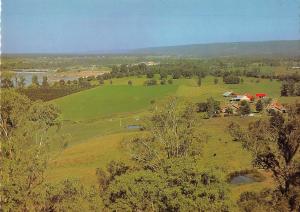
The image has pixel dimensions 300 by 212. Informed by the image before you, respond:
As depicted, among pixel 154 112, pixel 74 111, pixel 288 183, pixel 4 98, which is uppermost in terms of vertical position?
pixel 4 98

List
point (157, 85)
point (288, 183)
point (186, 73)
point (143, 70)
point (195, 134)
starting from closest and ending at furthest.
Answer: point (288, 183) < point (195, 134) < point (157, 85) < point (186, 73) < point (143, 70)

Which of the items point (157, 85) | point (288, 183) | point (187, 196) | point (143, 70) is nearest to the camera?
point (187, 196)

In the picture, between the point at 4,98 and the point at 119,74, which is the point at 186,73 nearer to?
the point at 119,74

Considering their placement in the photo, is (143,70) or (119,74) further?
(143,70)

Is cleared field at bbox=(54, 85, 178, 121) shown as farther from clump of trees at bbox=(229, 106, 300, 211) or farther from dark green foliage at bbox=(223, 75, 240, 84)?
clump of trees at bbox=(229, 106, 300, 211)

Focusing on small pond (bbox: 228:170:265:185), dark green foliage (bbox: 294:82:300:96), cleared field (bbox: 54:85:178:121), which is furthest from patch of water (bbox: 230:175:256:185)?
dark green foliage (bbox: 294:82:300:96)

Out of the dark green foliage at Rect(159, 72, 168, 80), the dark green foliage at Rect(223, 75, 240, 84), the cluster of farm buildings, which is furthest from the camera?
the dark green foliage at Rect(159, 72, 168, 80)

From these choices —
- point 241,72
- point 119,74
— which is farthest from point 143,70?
point 241,72
